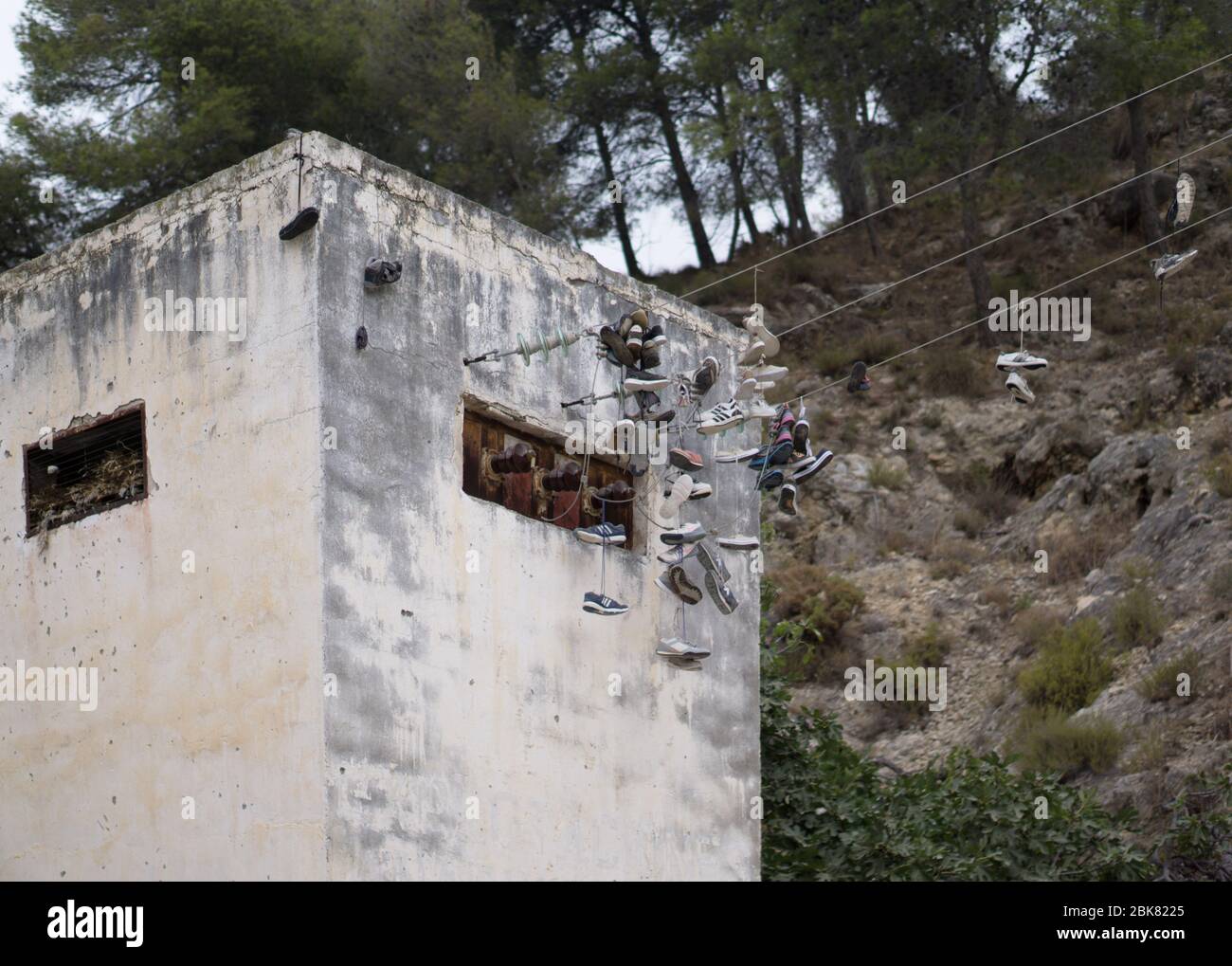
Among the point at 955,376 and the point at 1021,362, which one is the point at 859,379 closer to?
the point at 1021,362

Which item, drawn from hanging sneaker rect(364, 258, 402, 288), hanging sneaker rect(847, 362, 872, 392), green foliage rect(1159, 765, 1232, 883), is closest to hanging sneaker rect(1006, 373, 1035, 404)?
hanging sneaker rect(847, 362, 872, 392)

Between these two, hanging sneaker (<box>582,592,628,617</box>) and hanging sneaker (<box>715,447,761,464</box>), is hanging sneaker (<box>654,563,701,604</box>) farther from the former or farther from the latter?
hanging sneaker (<box>715,447,761,464</box>)

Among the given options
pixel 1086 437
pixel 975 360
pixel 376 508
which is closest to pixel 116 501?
pixel 376 508

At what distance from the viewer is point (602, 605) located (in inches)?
454

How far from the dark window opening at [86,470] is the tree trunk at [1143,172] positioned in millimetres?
18533

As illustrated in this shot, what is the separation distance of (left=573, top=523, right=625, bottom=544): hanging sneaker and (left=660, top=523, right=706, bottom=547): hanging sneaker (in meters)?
0.30

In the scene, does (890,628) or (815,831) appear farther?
(890,628)

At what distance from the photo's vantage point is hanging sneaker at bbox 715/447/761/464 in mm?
12859

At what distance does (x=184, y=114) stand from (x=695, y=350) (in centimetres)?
1542

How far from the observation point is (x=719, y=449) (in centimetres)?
1333

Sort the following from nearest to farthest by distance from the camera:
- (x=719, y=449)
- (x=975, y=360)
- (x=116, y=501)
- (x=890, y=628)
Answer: (x=116, y=501)
(x=719, y=449)
(x=890, y=628)
(x=975, y=360)

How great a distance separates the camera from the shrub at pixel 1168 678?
58.2 feet

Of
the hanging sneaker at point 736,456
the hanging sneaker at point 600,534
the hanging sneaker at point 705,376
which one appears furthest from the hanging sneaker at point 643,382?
the hanging sneaker at point 736,456

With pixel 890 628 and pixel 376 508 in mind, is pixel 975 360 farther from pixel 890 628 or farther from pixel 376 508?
pixel 376 508
